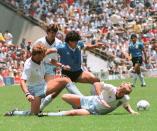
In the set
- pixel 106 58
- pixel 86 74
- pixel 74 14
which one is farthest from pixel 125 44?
pixel 86 74

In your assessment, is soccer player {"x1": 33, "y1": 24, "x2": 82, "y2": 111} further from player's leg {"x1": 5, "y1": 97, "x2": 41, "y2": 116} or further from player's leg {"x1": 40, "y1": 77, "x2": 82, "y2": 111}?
player's leg {"x1": 5, "y1": 97, "x2": 41, "y2": 116}

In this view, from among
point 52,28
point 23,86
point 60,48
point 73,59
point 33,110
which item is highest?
point 52,28

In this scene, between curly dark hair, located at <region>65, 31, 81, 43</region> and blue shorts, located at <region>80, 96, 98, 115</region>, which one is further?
curly dark hair, located at <region>65, 31, 81, 43</region>

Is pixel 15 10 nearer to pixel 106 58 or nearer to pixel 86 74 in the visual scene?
pixel 106 58

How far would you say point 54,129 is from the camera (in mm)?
11969

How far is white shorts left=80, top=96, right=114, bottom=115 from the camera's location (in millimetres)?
14647

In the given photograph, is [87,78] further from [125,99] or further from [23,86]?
[23,86]

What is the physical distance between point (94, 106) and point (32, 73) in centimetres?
149

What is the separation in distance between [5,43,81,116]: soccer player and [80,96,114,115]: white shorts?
84 centimetres

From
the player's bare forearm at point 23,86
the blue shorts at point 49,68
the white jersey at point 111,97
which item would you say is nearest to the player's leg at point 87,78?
the blue shorts at point 49,68

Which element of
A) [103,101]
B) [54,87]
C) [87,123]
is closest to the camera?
[87,123]

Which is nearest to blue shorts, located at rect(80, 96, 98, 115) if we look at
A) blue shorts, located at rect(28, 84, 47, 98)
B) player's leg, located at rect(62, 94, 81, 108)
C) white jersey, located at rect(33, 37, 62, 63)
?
player's leg, located at rect(62, 94, 81, 108)

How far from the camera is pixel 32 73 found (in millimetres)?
14906

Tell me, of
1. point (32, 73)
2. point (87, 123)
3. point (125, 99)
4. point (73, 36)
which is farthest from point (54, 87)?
point (87, 123)
